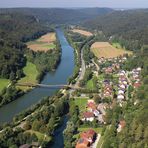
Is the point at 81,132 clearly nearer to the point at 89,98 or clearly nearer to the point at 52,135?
the point at 52,135

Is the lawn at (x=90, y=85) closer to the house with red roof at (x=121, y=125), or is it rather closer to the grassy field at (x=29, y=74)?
the grassy field at (x=29, y=74)

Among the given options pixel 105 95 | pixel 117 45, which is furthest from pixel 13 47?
pixel 105 95

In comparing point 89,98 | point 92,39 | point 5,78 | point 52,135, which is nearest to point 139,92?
point 89,98

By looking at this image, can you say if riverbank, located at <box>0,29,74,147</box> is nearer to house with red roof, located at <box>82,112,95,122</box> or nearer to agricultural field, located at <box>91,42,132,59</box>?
house with red roof, located at <box>82,112,95,122</box>

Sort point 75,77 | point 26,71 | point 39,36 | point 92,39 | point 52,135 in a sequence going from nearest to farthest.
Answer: point 52,135 → point 75,77 → point 26,71 → point 92,39 → point 39,36

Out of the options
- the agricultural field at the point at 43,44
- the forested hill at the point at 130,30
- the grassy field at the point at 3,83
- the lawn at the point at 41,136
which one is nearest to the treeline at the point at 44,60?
the grassy field at the point at 3,83

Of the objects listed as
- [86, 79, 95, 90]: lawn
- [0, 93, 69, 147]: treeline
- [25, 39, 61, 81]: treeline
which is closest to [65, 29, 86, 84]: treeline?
[86, 79, 95, 90]: lawn
